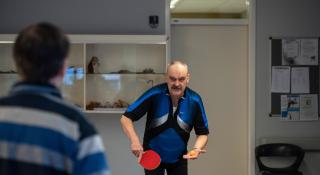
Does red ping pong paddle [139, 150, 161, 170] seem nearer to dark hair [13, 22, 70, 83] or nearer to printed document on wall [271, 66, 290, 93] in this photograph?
dark hair [13, 22, 70, 83]

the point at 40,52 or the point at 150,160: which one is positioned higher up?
the point at 40,52

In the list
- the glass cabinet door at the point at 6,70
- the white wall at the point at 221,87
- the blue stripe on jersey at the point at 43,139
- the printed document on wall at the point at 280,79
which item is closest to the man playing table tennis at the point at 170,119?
the white wall at the point at 221,87

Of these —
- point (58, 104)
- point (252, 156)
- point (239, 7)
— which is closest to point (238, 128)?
point (252, 156)

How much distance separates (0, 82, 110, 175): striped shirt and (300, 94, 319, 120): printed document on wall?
4405mm

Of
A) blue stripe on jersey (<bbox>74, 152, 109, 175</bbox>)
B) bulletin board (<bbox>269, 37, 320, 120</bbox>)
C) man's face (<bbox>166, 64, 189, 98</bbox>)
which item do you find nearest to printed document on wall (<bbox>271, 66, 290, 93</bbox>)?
bulletin board (<bbox>269, 37, 320, 120</bbox>)

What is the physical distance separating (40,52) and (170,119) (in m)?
2.31

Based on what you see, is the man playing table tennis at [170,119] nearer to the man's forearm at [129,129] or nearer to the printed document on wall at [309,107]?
the man's forearm at [129,129]

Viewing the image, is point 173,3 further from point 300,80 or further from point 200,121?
point 200,121

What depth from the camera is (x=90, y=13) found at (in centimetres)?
543

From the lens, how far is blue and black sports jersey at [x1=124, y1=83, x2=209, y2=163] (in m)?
3.72

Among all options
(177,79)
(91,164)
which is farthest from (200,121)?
(91,164)

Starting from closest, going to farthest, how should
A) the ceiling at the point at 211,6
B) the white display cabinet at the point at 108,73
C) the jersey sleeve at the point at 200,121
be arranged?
the jersey sleeve at the point at 200,121 < the white display cabinet at the point at 108,73 < the ceiling at the point at 211,6

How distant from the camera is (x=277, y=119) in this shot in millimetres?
5551

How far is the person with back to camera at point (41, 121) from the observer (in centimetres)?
150
